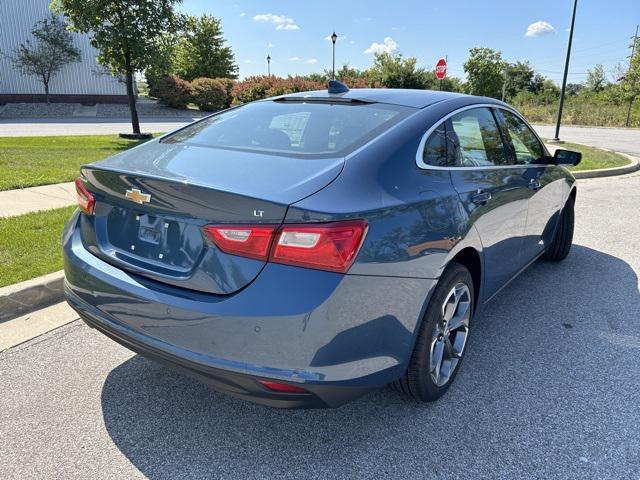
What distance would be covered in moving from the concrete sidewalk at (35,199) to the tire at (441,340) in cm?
515

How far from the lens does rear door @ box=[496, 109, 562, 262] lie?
Answer: 12.3ft

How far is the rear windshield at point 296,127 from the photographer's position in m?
2.60

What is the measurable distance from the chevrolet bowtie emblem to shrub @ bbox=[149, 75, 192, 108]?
117ft

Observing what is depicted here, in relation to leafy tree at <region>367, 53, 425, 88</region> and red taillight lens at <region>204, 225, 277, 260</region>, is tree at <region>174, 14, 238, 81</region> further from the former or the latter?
red taillight lens at <region>204, 225, 277, 260</region>

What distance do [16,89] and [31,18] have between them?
4.91 meters

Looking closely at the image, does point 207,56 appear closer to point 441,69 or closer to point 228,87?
point 228,87

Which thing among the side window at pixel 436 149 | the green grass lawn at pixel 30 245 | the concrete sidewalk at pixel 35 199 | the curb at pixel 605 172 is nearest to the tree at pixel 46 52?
the concrete sidewalk at pixel 35 199

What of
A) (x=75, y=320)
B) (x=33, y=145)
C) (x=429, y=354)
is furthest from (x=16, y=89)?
(x=429, y=354)

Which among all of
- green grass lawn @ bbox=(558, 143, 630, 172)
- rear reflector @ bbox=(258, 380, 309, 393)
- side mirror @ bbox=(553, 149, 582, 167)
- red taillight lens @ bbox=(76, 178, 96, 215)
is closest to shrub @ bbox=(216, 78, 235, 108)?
green grass lawn @ bbox=(558, 143, 630, 172)

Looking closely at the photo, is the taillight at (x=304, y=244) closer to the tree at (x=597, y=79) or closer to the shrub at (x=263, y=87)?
the shrub at (x=263, y=87)

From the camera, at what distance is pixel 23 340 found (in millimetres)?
3346

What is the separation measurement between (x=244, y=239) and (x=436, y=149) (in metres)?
1.26

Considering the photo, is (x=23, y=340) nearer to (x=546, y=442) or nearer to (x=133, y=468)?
(x=133, y=468)

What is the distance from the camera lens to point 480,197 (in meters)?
2.92
